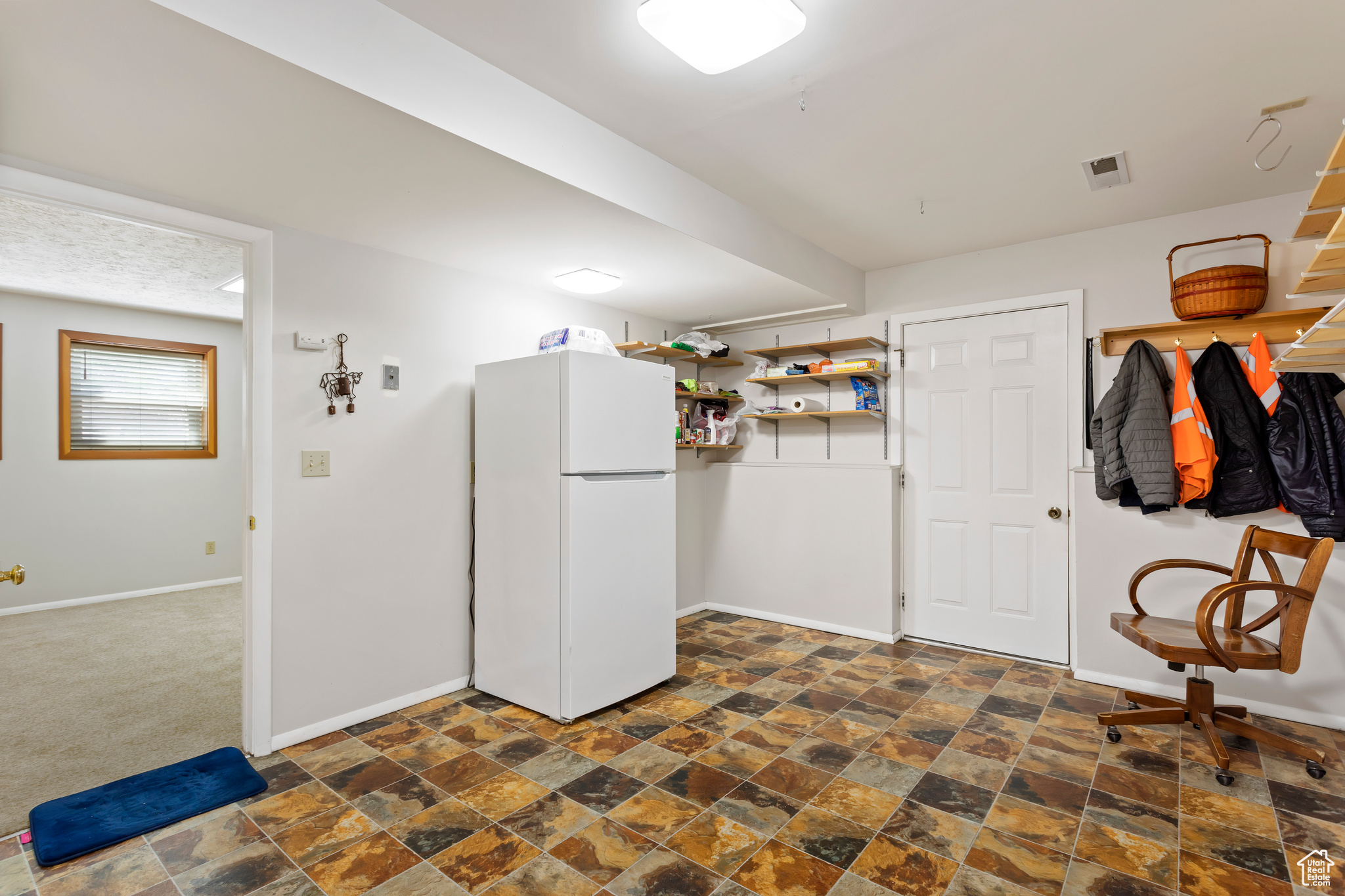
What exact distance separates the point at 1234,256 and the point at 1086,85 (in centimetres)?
169

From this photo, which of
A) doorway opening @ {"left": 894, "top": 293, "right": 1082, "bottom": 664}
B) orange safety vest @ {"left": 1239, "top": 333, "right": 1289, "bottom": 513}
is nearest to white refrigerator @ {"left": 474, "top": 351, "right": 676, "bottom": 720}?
doorway opening @ {"left": 894, "top": 293, "right": 1082, "bottom": 664}

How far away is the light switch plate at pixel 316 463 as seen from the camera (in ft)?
8.70

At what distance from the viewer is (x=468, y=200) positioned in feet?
7.79

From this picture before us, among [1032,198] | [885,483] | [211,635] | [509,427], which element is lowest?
[211,635]

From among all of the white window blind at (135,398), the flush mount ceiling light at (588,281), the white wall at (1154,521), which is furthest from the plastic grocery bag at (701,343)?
the white window blind at (135,398)

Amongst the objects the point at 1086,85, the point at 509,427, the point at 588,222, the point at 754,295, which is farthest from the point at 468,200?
the point at 1086,85

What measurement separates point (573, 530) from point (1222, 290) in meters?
3.10

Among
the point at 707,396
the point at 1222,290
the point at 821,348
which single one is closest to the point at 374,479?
the point at 707,396

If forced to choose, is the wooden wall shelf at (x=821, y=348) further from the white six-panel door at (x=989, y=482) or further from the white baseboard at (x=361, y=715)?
the white baseboard at (x=361, y=715)

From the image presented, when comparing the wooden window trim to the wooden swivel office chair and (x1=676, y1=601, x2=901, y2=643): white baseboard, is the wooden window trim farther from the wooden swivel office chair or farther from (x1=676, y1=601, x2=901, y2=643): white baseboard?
the wooden swivel office chair

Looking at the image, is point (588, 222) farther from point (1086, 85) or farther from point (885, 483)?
point (885, 483)

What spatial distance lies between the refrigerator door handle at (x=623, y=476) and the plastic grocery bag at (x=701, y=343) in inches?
50.9

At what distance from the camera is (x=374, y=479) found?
289 centimetres

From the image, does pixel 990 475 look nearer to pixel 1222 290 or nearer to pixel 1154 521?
pixel 1154 521
